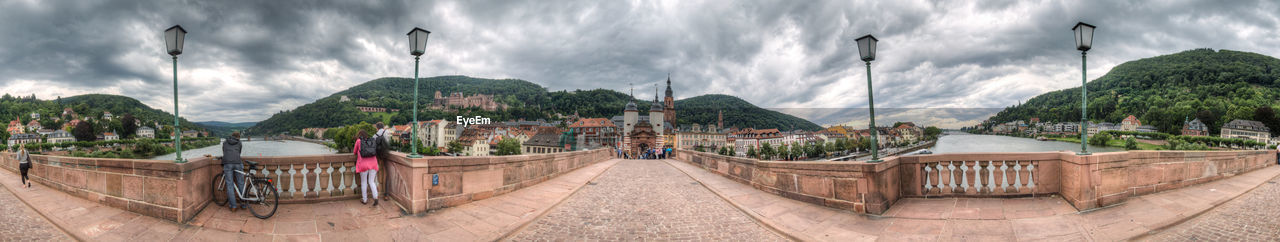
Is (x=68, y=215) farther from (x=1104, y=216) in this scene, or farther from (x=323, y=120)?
(x=323, y=120)

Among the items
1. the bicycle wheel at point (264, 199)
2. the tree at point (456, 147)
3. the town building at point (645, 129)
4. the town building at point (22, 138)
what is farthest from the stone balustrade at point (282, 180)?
the town building at point (22, 138)

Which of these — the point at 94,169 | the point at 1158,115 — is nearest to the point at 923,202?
the point at 94,169

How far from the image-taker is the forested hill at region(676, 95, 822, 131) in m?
106

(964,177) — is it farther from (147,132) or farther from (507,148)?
(147,132)

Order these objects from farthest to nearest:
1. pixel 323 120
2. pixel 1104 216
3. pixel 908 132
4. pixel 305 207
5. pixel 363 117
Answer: pixel 363 117, pixel 323 120, pixel 908 132, pixel 305 207, pixel 1104 216

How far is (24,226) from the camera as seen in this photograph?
175 inches

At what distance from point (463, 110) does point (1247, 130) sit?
586 feet

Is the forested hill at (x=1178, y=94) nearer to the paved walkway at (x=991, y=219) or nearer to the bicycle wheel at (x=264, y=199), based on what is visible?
the paved walkway at (x=991, y=219)

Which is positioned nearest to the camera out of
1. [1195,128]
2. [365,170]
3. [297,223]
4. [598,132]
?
[297,223]

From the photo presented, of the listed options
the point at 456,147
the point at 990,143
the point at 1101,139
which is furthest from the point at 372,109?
the point at 1101,139

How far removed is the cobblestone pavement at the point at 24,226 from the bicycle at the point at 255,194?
1102 mm

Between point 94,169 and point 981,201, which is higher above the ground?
point 94,169

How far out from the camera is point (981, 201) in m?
5.16

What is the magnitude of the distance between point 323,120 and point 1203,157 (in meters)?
141
